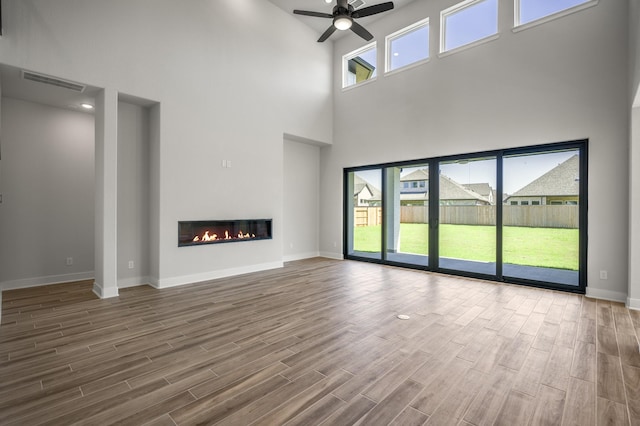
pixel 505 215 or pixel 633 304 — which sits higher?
pixel 505 215

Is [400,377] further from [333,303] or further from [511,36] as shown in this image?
[511,36]

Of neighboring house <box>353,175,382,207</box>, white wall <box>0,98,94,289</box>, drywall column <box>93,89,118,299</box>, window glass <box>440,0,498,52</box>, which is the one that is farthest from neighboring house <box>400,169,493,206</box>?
white wall <box>0,98,94,289</box>

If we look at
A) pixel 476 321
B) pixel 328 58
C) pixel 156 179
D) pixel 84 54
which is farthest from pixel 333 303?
pixel 328 58

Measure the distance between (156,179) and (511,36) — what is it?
21.0 feet

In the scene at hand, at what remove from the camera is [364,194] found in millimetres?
7488

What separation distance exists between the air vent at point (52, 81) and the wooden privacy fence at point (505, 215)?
584 centimetres

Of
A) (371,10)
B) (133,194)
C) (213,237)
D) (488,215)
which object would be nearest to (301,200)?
(213,237)

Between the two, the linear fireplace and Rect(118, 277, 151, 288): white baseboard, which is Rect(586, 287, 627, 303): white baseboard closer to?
the linear fireplace

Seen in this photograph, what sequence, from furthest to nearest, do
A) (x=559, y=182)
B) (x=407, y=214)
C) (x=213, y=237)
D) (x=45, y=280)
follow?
(x=407, y=214) < (x=213, y=237) < (x=45, y=280) < (x=559, y=182)

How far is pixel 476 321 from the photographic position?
3.42 meters

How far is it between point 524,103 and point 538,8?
156cm

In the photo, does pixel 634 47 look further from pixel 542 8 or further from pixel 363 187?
pixel 363 187

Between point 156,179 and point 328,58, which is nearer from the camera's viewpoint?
point 156,179

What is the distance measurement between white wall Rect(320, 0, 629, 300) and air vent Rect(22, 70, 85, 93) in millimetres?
5274
